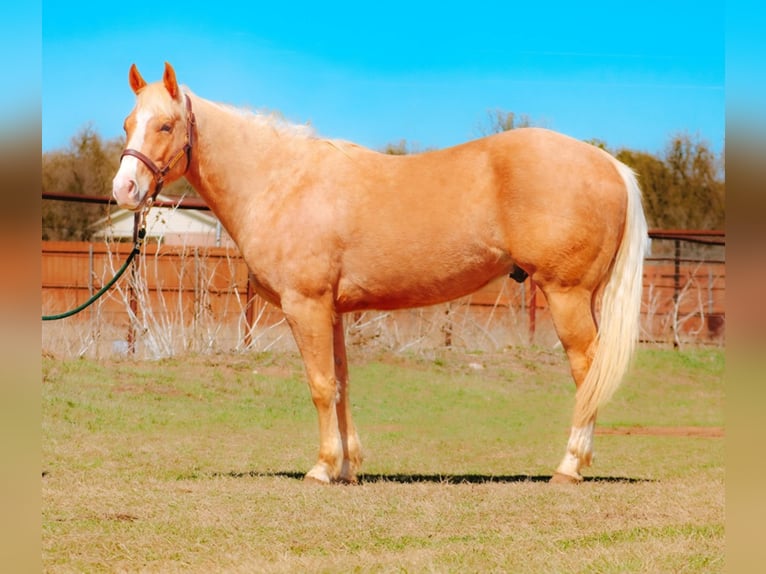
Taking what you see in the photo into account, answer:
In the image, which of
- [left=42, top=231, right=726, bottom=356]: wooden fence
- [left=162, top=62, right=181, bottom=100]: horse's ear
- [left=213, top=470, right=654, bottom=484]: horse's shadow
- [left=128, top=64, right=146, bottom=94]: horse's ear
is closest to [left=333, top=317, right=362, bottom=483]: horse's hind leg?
[left=213, top=470, right=654, bottom=484]: horse's shadow

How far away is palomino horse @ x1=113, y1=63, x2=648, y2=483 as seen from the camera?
17.1 ft

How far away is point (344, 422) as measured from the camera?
226 inches

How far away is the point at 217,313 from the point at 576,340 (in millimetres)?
7859

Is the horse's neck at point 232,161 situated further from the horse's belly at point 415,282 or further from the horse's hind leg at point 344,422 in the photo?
the horse's hind leg at point 344,422

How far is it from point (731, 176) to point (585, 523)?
2926mm

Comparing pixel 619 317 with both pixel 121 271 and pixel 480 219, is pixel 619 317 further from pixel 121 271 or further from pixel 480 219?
pixel 121 271

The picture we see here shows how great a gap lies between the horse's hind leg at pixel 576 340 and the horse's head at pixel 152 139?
2.43 metres

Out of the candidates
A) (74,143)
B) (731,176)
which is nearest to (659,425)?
(731,176)

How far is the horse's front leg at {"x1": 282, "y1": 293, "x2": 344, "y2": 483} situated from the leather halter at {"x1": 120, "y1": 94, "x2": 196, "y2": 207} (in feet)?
3.35

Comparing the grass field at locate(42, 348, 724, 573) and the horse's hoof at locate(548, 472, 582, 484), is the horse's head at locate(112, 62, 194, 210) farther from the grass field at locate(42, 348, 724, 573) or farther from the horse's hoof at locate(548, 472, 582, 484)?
the horse's hoof at locate(548, 472, 582, 484)

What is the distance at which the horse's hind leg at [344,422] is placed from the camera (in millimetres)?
5613

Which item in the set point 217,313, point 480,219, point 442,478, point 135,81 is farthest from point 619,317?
Result: point 217,313

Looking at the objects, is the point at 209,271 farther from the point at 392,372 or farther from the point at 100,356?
the point at 392,372

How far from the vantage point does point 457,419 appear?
31.2 feet
